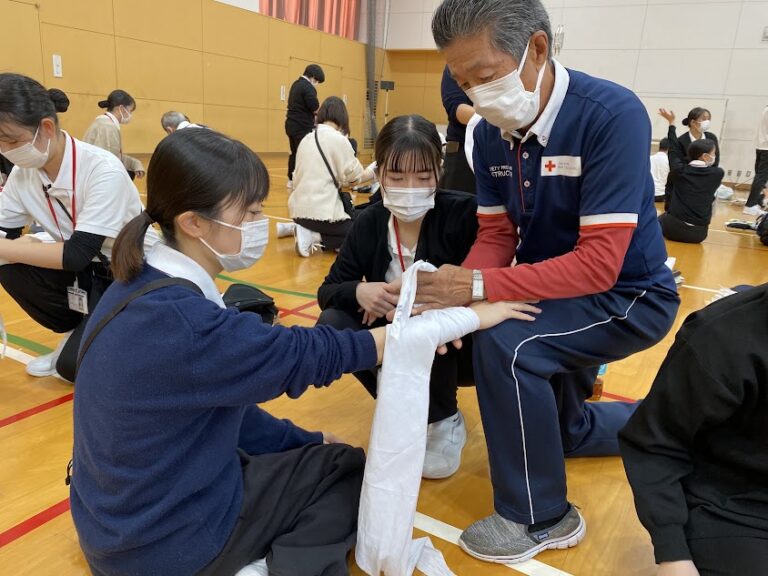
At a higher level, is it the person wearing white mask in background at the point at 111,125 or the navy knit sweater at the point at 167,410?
the person wearing white mask in background at the point at 111,125

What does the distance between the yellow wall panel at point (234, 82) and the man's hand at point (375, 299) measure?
9.20m

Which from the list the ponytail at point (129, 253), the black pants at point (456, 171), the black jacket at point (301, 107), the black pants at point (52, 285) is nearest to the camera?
the ponytail at point (129, 253)

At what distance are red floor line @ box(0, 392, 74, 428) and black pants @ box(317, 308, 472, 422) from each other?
1.07 metres

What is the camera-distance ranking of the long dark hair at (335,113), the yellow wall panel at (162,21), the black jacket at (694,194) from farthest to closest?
the yellow wall panel at (162,21) → the black jacket at (694,194) → the long dark hair at (335,113)

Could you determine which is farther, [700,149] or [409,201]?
[700,149]

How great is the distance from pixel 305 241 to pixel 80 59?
18.4ft

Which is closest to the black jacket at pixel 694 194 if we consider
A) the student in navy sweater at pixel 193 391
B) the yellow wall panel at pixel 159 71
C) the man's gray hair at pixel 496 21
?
the man's gray hair at pixel 496 21

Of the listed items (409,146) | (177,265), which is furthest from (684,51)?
(177,265)

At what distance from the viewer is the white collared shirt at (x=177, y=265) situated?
1095mm

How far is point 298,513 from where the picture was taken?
4.33ft

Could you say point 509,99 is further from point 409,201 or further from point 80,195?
point 80,195

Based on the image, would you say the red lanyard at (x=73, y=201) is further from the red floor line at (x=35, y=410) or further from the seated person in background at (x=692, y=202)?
the seated person in background at (x=692, y=202)

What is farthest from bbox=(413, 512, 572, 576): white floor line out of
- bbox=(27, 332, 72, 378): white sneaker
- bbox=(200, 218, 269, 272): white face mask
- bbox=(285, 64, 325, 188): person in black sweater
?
bbox=(285, 64, 325, 188): person in black sweater

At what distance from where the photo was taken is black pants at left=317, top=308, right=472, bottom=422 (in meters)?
1.74
